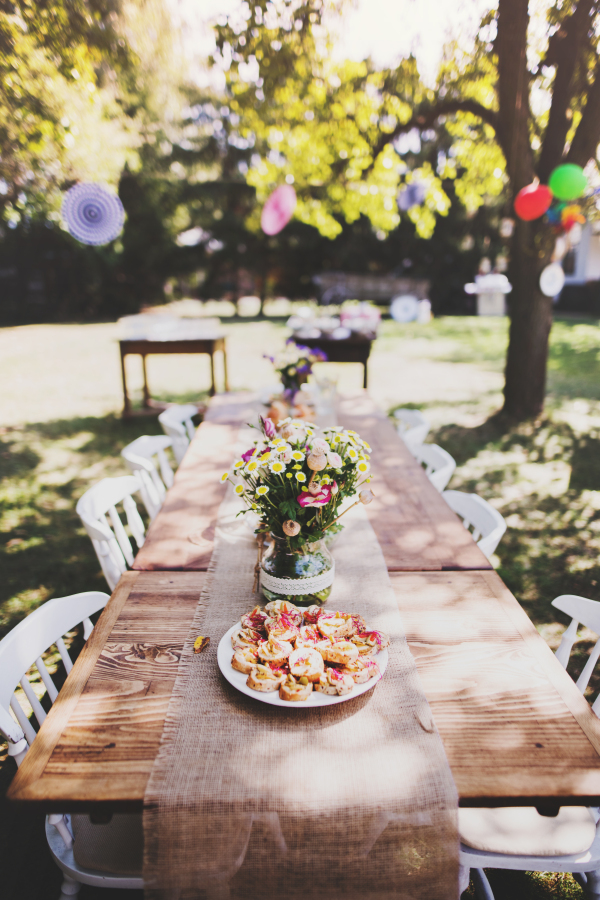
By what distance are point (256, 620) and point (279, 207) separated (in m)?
6.14

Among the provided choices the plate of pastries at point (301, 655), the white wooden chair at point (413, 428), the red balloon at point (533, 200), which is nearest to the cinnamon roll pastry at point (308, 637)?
the plate of pastries at point (301, 655)

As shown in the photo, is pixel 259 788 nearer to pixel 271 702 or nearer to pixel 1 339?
pixel 271 702

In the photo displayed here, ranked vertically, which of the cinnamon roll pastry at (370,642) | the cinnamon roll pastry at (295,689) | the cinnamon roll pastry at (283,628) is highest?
the cinnamon roll pastry at (283,628)

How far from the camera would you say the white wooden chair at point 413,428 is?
314 centimetres

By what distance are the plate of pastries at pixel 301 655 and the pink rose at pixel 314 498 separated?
27 cm

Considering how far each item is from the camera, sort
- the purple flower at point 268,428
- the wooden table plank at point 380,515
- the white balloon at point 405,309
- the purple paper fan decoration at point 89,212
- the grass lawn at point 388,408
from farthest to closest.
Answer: the white balloon at point 405,309
the purple paper fan decoration at point 89,212
the grass lawn at point 388,408
the wooden table plank at point 380,515
the purple flower at point 268,428

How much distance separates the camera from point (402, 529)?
6.75 ft

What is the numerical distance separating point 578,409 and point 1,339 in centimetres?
1121

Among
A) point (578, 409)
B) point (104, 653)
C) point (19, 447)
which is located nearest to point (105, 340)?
point (19, 447)

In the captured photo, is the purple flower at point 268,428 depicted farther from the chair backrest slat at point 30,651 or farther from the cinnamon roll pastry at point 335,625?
the chair backrest slat at point 30,651

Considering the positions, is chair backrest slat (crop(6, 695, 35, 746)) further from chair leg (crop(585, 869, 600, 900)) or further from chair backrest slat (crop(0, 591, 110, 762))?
chair leg (crop(585, 869, 600, 900))

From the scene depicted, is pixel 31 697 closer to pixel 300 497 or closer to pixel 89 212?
pixel 300 497

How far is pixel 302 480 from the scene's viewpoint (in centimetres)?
135

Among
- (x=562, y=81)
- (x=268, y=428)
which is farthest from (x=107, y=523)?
(x=562, y=81)
